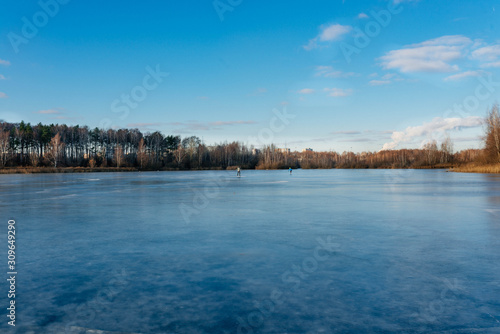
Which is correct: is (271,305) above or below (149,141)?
below

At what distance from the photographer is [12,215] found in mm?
9102

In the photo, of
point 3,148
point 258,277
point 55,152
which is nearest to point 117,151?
point 55,152

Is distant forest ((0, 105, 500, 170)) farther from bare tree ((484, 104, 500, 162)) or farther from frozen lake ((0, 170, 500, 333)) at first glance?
frozen lake ((0, 170, 500, 333))

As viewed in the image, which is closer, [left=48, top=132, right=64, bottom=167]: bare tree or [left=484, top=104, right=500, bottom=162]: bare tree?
[left=484, top=104, right=500, bottom=162]: bare tree

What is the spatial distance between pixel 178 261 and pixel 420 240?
3.85 meters

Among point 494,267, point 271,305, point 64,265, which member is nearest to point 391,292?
point 271,305

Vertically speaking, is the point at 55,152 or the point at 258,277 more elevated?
the point at 55,152

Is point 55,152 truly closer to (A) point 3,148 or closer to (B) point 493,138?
(A) point 3,148

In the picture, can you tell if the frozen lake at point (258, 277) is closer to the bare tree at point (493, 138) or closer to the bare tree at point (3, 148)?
the bare tree at point (493, 138)

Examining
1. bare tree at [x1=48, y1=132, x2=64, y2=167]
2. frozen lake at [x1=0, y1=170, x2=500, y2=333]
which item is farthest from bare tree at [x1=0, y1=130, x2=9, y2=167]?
frozen lake at [x1=0, y1=170, x2=500, y2=333]

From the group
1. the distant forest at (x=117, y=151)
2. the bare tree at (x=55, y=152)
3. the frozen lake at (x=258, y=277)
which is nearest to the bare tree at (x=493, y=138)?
the distant forest at (x=117, y=151)

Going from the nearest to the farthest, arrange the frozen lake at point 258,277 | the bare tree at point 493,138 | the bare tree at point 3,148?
1. the frozen lake at point 258,277
2. the bare tree at point 493,138
3. the bare tree at point 3,148

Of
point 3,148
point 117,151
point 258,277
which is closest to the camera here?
point 258,277

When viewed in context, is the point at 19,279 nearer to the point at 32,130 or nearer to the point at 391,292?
the point at 391,292
